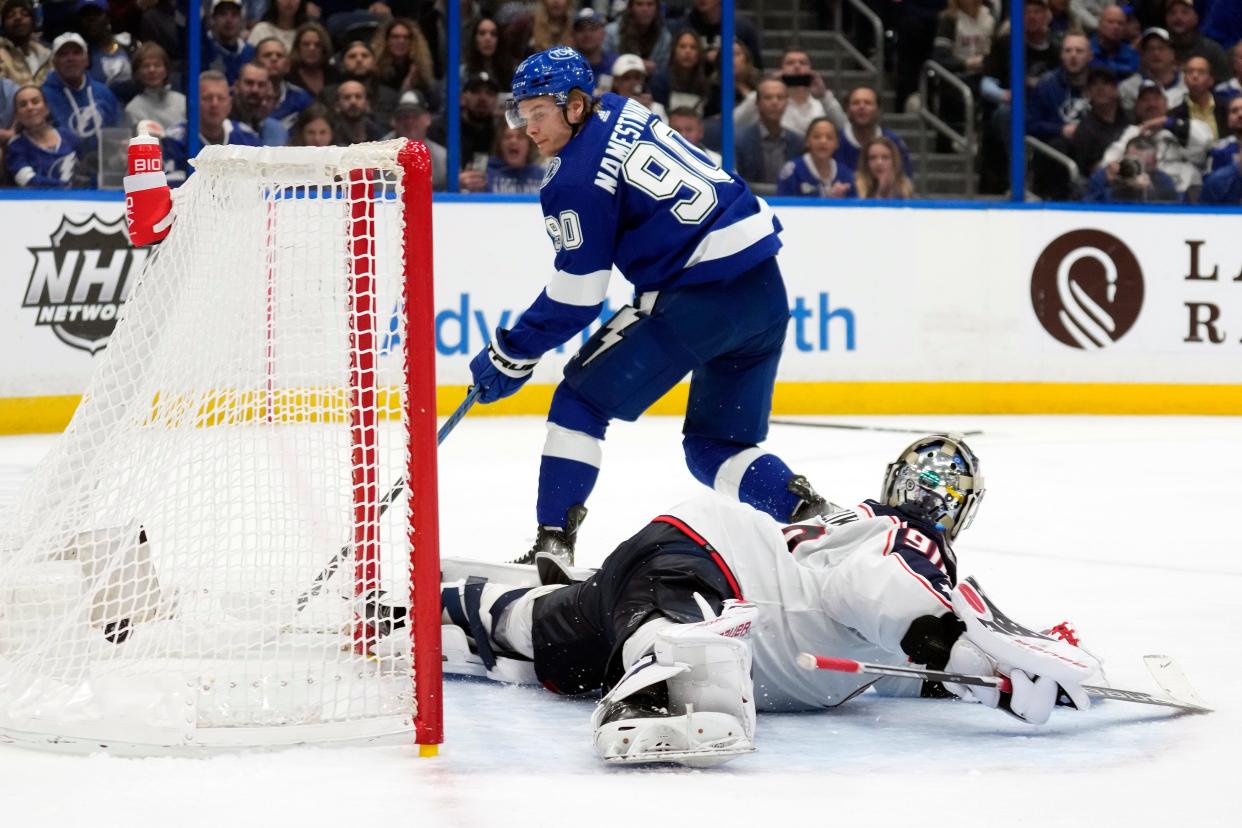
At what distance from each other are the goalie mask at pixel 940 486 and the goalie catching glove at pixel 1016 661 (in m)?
0.20

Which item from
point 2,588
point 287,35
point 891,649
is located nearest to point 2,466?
point 287,35

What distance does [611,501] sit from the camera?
204 inches

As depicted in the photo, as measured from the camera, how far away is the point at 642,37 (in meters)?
8.23

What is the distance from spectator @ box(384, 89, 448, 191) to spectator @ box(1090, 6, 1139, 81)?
10.6 ft

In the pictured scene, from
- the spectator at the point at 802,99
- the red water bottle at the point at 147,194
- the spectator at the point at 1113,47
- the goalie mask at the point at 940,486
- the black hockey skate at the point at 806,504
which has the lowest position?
the black hockey skate at the point at 806,504

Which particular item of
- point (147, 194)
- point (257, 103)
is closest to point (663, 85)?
point (257, 103)

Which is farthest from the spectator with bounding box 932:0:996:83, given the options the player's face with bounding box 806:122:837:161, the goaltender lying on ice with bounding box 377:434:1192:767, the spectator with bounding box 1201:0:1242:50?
the goaltender lying on ice with bounding box 377:434:1192:767

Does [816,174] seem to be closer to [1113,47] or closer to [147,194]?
[1113,47]

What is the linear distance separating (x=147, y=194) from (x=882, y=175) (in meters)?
5.93

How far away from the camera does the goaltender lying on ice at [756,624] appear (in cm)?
229

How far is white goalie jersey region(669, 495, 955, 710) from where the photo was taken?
95.3 inches

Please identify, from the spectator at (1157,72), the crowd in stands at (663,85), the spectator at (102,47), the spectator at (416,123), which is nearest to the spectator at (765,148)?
the crowd in stands at (663,85)

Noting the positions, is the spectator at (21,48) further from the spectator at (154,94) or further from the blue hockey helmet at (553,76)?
the blue hockey helmet at (553,76)

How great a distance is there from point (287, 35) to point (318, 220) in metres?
5.45
